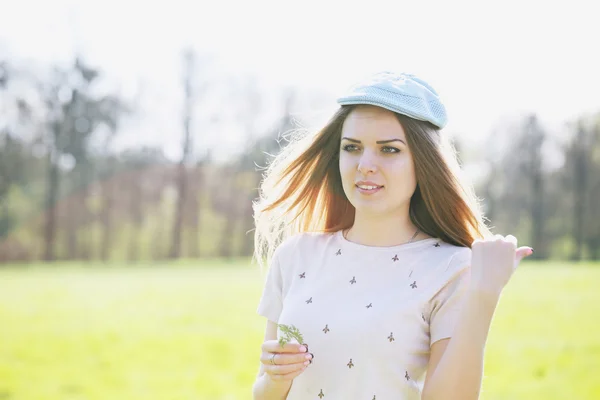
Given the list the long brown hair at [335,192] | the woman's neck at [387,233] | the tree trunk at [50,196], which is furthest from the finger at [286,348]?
the tree trunk at [50,196]

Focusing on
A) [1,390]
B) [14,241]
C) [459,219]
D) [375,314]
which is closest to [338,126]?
[459,219]

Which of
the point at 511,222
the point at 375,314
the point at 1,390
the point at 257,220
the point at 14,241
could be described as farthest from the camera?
the point at 511,222

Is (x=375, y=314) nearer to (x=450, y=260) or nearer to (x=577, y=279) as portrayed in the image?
(x=450, y=260)

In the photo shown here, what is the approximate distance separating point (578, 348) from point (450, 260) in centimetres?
661

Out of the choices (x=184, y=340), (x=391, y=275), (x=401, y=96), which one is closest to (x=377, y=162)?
(x=401, y=96)

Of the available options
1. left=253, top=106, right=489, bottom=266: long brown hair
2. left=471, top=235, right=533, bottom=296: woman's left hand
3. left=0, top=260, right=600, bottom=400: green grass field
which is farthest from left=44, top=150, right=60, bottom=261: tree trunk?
left=471, top=235, right=533, bottom=296: woman's left hand

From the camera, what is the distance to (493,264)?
76.9 inches

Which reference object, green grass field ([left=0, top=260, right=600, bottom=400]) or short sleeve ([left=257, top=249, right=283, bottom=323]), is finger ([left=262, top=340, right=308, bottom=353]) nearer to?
short sleeve ([left=257, top=249, right=283, bottom=323])

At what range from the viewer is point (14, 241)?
760 inches

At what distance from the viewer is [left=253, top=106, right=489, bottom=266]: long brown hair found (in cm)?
226

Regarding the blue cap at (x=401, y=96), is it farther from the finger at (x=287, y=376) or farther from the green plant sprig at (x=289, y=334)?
the finger at (x=287, y=376)

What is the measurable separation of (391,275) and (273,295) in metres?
0.49

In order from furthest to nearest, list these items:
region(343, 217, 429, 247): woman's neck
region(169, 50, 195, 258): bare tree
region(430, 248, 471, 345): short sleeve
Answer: region(169, 50, 195, 258): bare tree < region(343, 217, 429, 247): woman's neck < region(430, 248, 471, 345): short sleeve

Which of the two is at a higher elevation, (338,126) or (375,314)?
(338,126)
